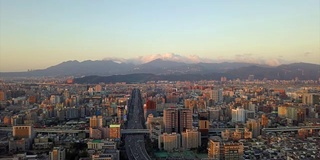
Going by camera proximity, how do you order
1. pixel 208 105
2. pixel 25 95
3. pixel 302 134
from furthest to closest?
pixel 25 95
pixel 208 105
pixel 302 134

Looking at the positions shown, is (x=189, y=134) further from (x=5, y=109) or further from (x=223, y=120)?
(x=5, y=109)

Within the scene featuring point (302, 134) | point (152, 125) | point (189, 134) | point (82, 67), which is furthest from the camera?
point (82, 67)

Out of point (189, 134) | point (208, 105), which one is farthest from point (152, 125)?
point (208, 105)

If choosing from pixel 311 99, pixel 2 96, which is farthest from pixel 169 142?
pixel 2 96

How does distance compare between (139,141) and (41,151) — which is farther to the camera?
(139,141)

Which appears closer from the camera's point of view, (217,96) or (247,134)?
(247,134)

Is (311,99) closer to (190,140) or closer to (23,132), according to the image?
(190,140)

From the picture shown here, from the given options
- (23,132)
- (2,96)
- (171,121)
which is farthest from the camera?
(2,96)
